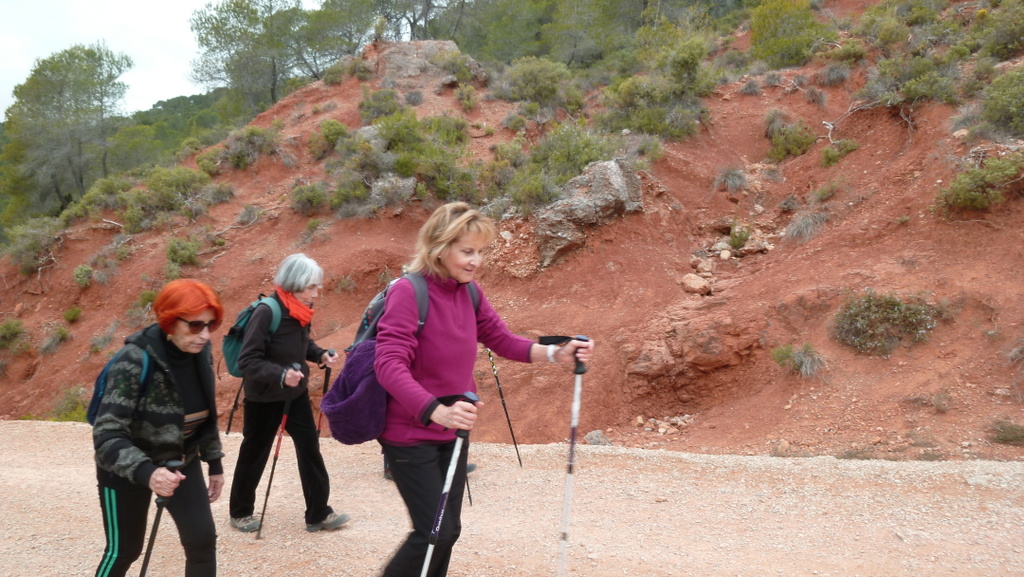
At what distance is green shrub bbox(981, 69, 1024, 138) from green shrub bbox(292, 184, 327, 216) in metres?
14.2

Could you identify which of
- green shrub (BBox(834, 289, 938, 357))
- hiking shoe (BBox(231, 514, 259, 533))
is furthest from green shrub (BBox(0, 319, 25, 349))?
green shrub (BBox(834, 289, 938, 357))

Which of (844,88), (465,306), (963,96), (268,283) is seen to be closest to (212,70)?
(268,283)

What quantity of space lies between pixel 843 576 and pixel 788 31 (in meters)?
18.2

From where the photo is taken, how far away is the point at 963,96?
433 inches

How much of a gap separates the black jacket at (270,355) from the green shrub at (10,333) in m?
16.0

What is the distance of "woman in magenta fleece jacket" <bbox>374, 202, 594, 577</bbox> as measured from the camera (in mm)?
2502

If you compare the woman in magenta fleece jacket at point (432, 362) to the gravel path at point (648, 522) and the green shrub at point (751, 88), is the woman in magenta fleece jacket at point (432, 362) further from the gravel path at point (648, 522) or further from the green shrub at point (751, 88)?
the green shrub at point (751, 88)

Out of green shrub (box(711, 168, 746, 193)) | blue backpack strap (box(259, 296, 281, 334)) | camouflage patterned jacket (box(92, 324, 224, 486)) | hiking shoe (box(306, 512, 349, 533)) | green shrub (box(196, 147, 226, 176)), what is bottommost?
hiking shoe (box(306, 512, 349, 533))

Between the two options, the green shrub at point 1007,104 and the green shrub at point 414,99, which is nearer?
the green shrub at point 1007,104

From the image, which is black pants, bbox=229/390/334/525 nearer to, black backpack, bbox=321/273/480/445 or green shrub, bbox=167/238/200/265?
black backpack, bbox=321/273/480/445

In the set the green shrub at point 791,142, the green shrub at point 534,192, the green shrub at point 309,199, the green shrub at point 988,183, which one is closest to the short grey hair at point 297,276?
the green shrub at point 534,192

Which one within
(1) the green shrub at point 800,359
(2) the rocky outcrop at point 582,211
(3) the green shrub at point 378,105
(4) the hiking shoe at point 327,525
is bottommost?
(4) the hiking shoe at point 327,525

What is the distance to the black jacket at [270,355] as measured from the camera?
3.84 meters

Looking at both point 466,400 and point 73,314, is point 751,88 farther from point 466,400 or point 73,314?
point 73,314
